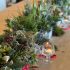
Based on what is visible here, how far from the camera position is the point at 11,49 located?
953 millimetres

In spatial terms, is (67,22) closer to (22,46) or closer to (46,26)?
(46,26)

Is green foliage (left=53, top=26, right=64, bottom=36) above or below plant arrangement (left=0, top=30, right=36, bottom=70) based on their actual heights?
below

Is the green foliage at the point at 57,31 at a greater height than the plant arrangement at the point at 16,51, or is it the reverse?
the plant arrangement at the point at 16,51

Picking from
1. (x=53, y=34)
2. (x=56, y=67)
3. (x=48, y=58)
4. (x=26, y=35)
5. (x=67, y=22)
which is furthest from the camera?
(x=67, y=22)

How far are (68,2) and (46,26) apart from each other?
927 mm

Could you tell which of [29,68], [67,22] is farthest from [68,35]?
[29,68]

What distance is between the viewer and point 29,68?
3.83ft

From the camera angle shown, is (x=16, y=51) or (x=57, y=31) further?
(x=57, y=31)

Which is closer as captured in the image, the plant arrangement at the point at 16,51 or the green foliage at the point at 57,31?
the plant arrangement at the point at 16,51

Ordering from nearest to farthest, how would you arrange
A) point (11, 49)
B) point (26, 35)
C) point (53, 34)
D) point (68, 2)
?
1. point (11, 49)
2. point (26, 35)
3. point (53, 34)
4. point (68, 2)

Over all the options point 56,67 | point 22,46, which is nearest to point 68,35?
point 56,67

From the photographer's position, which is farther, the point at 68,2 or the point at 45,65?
the point at 68,2

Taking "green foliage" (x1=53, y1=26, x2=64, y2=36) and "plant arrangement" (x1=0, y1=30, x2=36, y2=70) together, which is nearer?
"plant arrangement" (x1=0, y1=30, x2=36, y2=70)

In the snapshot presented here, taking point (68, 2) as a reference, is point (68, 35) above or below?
below
